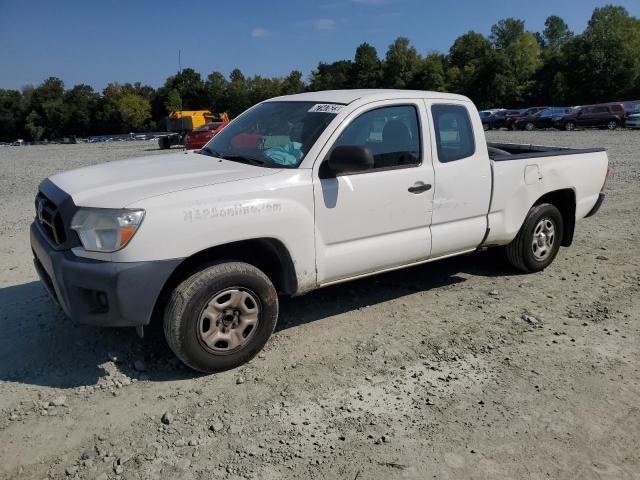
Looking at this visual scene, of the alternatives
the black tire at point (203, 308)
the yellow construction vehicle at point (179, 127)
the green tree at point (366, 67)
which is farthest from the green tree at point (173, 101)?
the black tire at point (203, 308)

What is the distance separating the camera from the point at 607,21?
61.4 meters

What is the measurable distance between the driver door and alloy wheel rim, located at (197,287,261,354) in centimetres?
58

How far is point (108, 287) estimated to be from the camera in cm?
318

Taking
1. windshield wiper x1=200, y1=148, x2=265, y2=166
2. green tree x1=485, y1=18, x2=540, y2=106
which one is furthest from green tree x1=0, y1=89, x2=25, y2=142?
windshield wiper x1=200, y1=148, x2=265, y2=166

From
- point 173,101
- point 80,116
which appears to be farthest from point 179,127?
point 80,116

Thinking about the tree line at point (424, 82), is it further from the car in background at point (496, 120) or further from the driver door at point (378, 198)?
the driver door at point (378, 198)

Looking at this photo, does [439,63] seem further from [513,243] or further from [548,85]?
[513,243]

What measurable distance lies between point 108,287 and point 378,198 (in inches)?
78.8

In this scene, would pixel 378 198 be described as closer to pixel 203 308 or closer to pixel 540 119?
pixel 203 308

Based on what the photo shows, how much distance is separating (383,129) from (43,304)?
3287 mm

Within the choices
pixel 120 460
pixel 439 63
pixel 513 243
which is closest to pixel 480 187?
pixel 513 243

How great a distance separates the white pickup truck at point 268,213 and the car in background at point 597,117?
30.8 meters

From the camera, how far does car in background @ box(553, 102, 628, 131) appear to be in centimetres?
3147

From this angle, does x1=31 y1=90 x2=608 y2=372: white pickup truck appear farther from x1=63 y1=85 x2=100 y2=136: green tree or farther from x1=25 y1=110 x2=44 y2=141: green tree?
x1=25 y1=110 x2=44 y2=141: green tree
